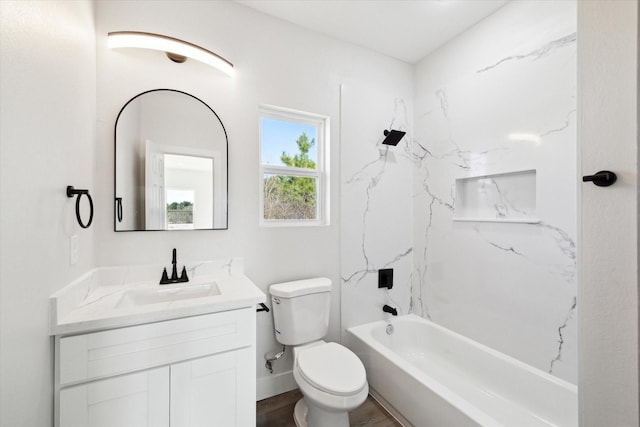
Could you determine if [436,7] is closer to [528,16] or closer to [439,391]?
[528,16]

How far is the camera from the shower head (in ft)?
7.41

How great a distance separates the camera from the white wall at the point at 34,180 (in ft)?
2.44

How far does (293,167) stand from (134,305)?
132 centimetres

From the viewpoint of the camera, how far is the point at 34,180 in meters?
0.88

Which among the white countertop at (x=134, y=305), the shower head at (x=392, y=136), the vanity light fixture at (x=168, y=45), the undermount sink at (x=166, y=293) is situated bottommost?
the undermount sink at (x=166, y=293)

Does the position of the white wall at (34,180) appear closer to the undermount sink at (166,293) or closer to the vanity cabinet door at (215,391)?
the undermount sink at (166,293)

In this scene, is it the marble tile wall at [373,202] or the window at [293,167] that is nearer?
the window at [293,167]

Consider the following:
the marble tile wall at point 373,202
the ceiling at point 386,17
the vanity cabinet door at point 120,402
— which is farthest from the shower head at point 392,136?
the vanity cabinet door at point 120,402

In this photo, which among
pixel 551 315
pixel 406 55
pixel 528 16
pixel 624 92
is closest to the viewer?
pixel 624 92

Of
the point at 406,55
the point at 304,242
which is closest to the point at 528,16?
the point at 406,55

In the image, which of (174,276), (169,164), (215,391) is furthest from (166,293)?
(169,164)

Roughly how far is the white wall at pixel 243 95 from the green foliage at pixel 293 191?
0.15 metres

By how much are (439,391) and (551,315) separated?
781 mm

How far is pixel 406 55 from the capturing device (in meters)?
2.39
